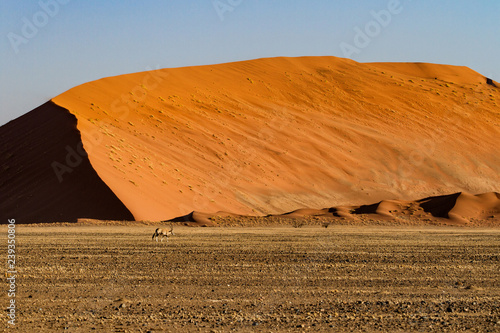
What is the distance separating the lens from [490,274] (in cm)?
1577

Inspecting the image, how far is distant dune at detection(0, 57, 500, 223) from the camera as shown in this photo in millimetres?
40125

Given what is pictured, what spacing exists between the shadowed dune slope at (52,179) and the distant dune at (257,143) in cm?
10

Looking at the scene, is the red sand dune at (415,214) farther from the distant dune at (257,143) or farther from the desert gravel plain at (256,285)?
the desert gravel plain at (256,285)

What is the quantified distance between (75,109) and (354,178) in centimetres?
2453

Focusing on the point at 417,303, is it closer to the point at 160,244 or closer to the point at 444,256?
the point at 444,256

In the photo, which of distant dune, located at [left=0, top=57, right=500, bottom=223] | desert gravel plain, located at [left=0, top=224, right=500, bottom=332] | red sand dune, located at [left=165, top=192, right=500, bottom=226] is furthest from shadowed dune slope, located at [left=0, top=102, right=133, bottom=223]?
desert gravel plain, located at [left=0, top=224, right=500, bottom=332]

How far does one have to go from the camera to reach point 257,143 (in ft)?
193

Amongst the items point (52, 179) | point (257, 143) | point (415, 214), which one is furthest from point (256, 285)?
point (257, 143)

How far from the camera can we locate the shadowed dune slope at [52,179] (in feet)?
123

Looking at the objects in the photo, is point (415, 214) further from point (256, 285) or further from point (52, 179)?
point (256, 285)

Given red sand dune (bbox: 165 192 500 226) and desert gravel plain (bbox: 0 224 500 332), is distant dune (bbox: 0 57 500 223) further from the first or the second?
desert gravel plain (bbox: 0 224 500 332)

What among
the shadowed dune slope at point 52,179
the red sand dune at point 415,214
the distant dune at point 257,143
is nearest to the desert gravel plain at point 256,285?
the red sand dune at point 415,214

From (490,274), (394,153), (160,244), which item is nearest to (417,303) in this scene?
(490,274)

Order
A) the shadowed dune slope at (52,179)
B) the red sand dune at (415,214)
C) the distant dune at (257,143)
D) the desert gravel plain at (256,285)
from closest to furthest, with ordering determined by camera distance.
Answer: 1. the desert gravel plain at (256,285)
2. the red sand dune at (415,214)
3. the shadowed dune slope at (52,179)
4. the distant dune at (257,143)
